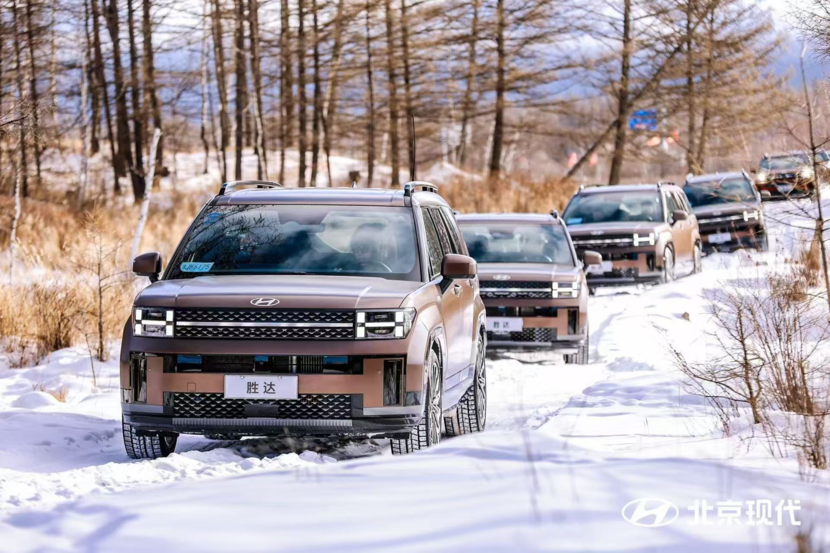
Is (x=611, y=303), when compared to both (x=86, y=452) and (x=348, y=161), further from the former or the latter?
(x=348, y=161)

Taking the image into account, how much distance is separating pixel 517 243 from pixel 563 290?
145 cm

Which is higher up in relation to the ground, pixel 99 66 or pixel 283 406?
pixel 99 66

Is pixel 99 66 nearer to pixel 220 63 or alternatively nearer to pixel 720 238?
pixel 220 63

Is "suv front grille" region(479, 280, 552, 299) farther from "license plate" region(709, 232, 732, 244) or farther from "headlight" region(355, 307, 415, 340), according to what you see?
"license plate" region(709, 232, 732, 244)

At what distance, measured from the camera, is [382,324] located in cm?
696

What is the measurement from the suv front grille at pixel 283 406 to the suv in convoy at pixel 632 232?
11853mm

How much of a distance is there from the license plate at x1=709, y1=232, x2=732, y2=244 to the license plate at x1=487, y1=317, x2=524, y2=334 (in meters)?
14.0

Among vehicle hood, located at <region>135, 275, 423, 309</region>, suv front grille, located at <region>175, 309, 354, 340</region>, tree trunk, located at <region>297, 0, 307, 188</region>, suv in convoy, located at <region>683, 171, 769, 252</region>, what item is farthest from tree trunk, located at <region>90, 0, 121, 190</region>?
suv front grille, located at <region>175, 309, 354, 340</region>

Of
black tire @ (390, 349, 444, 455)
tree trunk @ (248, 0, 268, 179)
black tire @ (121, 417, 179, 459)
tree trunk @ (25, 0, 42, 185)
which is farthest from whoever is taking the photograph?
tree trunk @ (248, 0, 268, 179)

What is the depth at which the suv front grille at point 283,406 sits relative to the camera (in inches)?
273

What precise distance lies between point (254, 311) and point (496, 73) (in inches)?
1298

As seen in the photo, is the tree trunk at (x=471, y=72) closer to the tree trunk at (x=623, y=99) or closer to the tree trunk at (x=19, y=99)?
the tree trunk at (x=623, y=99)

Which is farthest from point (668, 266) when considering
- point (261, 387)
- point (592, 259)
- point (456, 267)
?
point (261, 387)

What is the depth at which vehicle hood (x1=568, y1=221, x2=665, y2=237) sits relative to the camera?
63.9 feet
